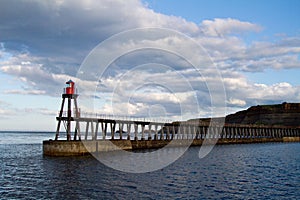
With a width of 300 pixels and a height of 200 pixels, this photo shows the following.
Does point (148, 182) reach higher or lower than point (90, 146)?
lower

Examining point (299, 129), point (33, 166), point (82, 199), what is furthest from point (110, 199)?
point (299, 129)

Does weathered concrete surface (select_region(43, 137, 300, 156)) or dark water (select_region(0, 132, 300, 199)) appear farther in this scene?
weathered concrete surface (select_region(43, 137, 300, 156))

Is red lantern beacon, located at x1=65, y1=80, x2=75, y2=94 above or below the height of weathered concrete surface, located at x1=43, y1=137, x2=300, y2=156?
above

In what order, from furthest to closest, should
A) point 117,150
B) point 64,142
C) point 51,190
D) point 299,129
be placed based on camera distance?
1. point 299,129
2. point 117,150
3. point 64,142
4. point 51,190

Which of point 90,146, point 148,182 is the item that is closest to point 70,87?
point 90,146

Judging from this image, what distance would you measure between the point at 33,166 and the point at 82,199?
23616 mm

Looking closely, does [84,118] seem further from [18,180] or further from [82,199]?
[82,199]

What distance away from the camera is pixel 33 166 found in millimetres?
48375

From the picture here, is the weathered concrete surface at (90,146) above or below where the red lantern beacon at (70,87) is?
below

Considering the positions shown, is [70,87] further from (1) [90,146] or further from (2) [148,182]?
(2) [148,182]

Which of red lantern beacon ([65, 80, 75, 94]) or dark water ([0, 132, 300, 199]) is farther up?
red lantern beacon ([65, 80, 75, 94])

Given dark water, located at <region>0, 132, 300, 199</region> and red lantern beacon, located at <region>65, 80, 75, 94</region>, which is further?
red lantern beacon, located at <region>65, 80, 75, 94</region>

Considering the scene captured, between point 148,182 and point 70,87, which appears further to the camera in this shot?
point 70,87

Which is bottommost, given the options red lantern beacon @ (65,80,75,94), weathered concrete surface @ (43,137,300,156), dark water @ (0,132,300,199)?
dark water @ (0,132,300,199)
